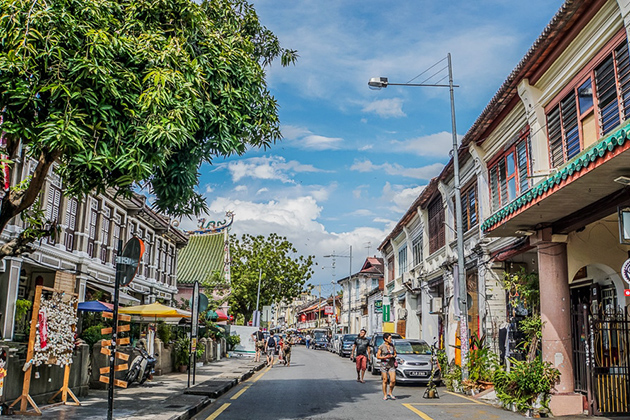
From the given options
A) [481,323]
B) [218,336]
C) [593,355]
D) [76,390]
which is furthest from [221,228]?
[593,355]

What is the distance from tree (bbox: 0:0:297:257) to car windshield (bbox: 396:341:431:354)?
43.9 ft

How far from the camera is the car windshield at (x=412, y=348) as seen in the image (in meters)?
21.7

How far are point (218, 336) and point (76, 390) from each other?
21.6 m

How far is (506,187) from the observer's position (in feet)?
57.9

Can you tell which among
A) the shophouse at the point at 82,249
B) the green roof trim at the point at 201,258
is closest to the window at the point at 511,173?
the shophouse at the point at 82,249

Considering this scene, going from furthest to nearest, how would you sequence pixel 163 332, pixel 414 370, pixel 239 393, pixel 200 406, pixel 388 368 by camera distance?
pixel 163 332 → pixel 414 370 → pixel 239 393 → pixel 388 368 → pixel 200 406

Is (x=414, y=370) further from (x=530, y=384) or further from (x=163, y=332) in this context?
(x=163, y=332)

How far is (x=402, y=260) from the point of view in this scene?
1495 inches

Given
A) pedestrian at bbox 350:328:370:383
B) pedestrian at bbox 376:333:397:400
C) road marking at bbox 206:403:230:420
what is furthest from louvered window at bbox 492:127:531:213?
road marking at bbox 206:403:230:420

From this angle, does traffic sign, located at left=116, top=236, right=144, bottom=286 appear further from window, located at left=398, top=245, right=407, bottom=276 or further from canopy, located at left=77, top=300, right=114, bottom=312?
window, located at left=398, top=245, right=407, bottom=276

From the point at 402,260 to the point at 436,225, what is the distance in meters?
10.8

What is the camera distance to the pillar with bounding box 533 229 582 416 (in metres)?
12.0

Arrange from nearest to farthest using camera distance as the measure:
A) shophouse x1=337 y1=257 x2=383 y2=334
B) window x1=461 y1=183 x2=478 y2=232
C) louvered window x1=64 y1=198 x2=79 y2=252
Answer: window x1=461 y1=183 x2=478 y2=232, louvered window x1=64 y1=198 x2=79 y2=252, shophouse x1=337 y1=257 x2=383 y2=334

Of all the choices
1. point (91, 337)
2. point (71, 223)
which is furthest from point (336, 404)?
point (71, 223)
